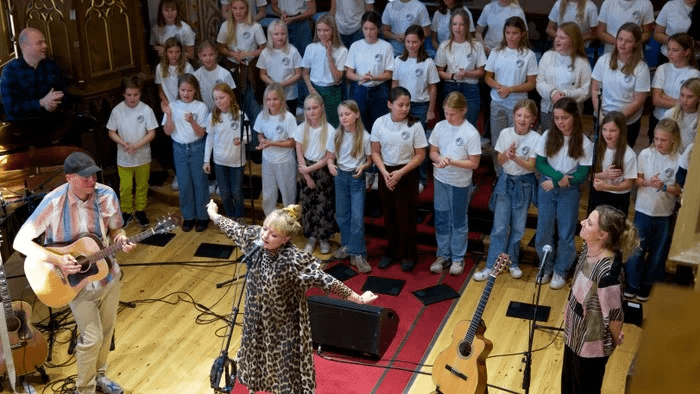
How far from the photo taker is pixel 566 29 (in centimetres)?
641

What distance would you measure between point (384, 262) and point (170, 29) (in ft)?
10.5

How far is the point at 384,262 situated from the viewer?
686cm

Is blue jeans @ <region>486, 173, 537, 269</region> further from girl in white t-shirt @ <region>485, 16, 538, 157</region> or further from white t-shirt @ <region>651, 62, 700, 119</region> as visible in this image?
white t-shirt @ <region>651, 62, 700, 119</region>

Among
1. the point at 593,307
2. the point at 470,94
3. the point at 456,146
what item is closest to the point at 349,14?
the point at 470,94

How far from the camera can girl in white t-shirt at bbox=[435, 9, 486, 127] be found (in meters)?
6.96

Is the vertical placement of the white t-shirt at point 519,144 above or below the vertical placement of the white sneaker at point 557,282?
above

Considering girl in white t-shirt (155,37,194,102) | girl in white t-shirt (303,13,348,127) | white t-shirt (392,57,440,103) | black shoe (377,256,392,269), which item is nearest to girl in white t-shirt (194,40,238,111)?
girl in white t-shirt (155,37,194,102)

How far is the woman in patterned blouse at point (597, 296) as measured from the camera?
404 cm

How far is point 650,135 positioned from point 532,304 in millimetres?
1990

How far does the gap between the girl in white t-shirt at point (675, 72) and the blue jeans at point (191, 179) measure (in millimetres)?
3882

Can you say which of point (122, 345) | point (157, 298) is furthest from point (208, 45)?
point (122, 345)

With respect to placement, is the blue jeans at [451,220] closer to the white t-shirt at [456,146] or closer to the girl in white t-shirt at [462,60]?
the white t-shirt at [456,146]

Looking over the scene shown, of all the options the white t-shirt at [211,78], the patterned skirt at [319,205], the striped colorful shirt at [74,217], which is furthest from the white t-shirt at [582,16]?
the striped colorful shirt at [74,217]

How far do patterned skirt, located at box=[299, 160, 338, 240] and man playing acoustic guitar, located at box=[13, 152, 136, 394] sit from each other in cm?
231
